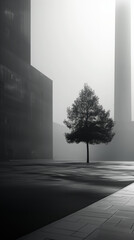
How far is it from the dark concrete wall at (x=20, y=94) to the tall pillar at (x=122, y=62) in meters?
42.2

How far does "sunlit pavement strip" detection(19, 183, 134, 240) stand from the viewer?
518 cm

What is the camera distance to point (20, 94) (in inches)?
2164

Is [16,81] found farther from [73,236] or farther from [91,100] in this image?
[73,236]

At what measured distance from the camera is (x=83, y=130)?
40250 mm

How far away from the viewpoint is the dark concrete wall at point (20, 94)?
49.5 metres

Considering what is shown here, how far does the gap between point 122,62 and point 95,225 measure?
369 feet

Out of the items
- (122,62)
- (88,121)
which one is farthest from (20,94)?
(122,62)

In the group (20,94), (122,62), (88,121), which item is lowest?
(88,121)

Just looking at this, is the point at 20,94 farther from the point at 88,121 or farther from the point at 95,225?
the point at 95,225

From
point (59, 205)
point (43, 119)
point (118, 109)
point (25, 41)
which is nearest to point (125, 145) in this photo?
point (118, 109)

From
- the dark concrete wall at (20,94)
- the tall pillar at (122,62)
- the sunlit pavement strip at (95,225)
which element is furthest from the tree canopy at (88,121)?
the tall pillar at (122,62)

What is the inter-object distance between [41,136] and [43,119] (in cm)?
402

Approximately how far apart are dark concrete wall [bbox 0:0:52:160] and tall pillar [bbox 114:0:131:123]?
42.2 metres

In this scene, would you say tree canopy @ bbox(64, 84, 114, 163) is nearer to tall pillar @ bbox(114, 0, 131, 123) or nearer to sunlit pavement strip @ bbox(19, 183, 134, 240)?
sunlit pavement strip @ bbox(19, 183, 134, 240)
